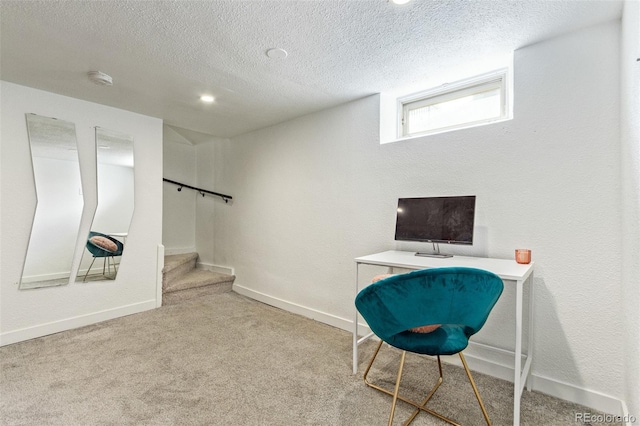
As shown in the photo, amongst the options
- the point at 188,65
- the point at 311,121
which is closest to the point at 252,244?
the point at 311,121

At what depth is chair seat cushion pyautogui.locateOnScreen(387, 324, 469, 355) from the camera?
137 cm

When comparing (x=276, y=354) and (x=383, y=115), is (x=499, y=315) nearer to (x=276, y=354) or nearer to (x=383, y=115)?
(x=276, y=354)

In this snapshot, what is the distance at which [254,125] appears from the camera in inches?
143

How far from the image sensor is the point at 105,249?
9.86 feet

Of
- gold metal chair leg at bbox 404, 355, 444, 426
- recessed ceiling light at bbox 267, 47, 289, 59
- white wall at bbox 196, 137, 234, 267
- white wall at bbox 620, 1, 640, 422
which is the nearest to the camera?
white wall at bbox 620, 1, 640, 422

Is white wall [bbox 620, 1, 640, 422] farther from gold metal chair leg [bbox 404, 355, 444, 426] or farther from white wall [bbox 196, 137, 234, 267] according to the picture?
white wall [bbox 196, 137, 234, 267]

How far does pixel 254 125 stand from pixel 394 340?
9.93 ft

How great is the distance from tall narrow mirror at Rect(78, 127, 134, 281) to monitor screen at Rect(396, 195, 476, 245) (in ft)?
9.24

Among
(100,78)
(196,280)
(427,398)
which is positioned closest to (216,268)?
(196,280)

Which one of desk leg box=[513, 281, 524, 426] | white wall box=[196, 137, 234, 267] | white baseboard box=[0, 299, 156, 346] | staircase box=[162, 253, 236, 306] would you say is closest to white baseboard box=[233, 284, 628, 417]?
desk leg box=[513, 281, 524, 426]

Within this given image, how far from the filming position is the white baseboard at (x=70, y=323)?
246 centimetres

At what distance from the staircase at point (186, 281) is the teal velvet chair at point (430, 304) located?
2951 mm

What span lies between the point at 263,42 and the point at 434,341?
1.98 m

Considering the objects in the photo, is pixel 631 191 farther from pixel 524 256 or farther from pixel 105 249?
pixel 105 249
